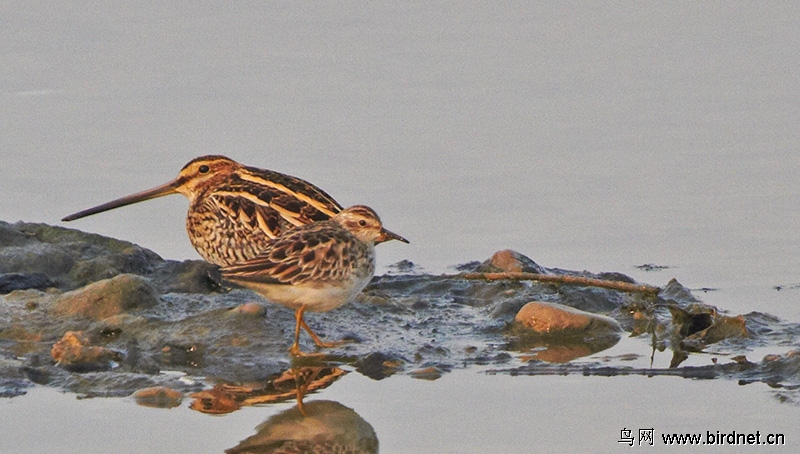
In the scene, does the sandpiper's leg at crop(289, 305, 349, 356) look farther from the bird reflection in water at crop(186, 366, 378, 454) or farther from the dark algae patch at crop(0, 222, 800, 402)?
the bird reflection in water at crop(186, 366, 378, 454)

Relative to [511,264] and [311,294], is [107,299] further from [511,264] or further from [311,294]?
[511,264]

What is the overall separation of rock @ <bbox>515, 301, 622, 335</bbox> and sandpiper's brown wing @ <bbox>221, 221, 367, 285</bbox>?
104cm

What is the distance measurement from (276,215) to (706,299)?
2.71 m

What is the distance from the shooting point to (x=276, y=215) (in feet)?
32.0

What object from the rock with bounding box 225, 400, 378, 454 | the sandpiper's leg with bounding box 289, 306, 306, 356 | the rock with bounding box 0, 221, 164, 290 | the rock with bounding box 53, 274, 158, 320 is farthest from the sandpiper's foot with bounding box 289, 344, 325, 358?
the rock with bounding box 0, 221, 164, 290

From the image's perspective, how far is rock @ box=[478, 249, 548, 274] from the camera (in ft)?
32.7

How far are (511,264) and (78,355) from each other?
2979 millimetres

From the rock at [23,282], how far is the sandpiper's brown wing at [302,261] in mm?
1673

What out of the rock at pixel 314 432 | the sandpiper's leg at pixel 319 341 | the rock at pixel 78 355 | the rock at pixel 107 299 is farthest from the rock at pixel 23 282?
the rock at pixel 314 432

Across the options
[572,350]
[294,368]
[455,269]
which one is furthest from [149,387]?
[455,269]

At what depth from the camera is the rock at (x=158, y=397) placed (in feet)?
25.3

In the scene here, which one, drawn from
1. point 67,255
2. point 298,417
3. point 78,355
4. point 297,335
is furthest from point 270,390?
point 67,255

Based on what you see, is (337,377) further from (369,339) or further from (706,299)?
(706,299)

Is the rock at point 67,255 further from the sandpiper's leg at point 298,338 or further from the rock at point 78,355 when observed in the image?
the sandpiper's leg at point 298,338
